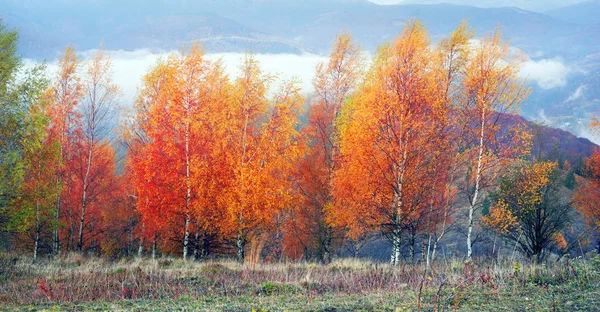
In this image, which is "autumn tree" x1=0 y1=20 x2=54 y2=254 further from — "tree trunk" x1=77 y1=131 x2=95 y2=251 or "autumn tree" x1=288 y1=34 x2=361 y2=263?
"autumn tree" x1=288 y1=34 x2=361 y2=263

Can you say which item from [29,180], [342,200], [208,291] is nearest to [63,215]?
[29,180]

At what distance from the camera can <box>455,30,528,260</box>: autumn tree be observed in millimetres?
15578

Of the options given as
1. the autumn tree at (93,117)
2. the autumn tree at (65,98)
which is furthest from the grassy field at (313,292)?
the autumn tree at (93,117)

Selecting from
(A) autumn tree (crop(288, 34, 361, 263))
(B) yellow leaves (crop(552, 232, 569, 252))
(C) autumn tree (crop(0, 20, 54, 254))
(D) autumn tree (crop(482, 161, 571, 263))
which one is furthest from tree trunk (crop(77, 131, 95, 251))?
(B) yellow leaves (crop(552, 232, 569, 252))

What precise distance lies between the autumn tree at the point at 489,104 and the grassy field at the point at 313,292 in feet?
28.9

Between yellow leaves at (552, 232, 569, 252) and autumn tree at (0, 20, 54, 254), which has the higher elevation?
autumn tree at (0, 20, 54, 254)

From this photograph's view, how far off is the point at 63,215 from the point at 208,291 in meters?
23.7

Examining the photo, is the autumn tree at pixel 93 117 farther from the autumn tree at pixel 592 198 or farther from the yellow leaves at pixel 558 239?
the autumn tree at pixel 592 198

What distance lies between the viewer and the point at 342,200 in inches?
674

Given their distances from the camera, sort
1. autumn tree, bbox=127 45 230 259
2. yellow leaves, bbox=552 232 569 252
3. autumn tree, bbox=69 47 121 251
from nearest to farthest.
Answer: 1. autumn tree, bbox=127 45 230 259
2. autumn tree, bbox=69 47 121 251
3. yellow leaves, bbox=552 232 569 252

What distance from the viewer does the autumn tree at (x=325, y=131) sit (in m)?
19.5

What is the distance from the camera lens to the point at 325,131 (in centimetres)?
2067

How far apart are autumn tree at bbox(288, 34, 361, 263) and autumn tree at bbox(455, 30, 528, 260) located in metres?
5.60

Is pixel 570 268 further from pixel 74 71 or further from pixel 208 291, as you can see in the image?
pixel 74 71
